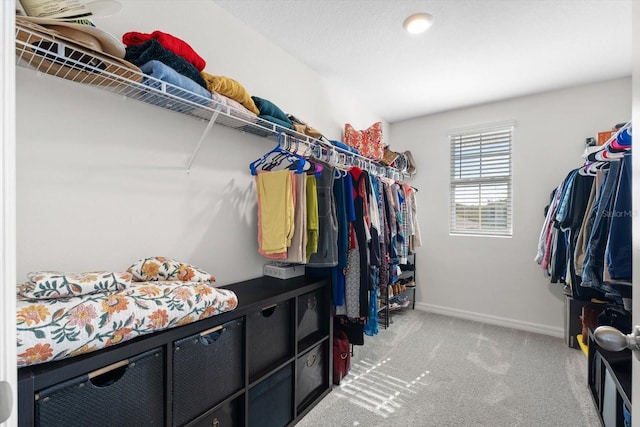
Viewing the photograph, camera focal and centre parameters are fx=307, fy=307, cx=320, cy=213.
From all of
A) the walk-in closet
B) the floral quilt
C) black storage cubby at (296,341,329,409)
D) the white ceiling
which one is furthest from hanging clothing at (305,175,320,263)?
the white ceiling

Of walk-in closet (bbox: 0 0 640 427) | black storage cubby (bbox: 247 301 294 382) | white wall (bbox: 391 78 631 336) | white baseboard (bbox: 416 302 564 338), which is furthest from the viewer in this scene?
white baseboard (bbox: 416 302 564 338)

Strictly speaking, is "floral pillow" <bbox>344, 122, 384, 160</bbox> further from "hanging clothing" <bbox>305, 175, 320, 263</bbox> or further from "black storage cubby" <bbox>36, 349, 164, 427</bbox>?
"black storage cubby" <bbox>36, 349, 164, 427</bbox>

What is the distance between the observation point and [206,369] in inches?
50.1

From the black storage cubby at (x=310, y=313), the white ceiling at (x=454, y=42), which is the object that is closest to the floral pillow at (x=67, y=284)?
the black storage cubby at (x=310, y=313)

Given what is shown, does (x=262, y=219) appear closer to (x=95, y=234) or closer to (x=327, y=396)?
(x=95, y=234)

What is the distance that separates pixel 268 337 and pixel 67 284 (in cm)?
93

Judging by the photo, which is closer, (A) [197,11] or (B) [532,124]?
(A) [197,11]

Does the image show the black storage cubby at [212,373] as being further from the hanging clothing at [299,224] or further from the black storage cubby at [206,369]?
the hanging clothing at [299,224]

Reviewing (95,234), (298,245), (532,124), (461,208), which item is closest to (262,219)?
(298,245)

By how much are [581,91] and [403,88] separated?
172 centimetres

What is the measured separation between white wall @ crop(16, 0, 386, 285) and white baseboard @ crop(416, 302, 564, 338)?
8.57 feet

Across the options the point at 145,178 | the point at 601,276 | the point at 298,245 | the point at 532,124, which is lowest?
the point at 601,276

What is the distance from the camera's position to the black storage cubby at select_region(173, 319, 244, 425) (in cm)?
118

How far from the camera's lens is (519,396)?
2053mm
